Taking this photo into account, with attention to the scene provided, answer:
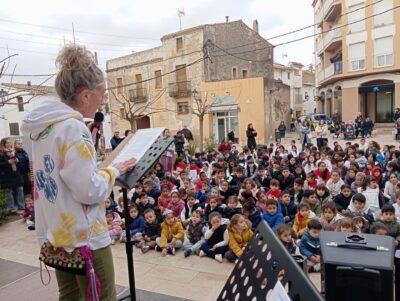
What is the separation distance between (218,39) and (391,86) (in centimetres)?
1098

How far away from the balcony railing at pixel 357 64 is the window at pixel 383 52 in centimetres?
75

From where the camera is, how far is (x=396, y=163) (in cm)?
→ 640

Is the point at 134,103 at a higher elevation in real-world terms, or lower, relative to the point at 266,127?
higher

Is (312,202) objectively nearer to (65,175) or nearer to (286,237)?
(286,237)

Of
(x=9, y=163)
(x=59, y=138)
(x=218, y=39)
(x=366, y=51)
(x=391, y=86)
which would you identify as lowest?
(x=9, y=163)

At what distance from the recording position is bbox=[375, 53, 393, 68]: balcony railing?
19.5m

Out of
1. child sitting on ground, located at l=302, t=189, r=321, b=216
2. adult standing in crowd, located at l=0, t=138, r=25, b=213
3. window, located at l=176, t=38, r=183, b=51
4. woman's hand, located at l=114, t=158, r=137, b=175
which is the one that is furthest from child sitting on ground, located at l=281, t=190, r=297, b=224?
window, located at l=176, t=38, r=183, b=51

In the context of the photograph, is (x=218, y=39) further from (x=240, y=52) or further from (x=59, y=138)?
(x=59, y=138)

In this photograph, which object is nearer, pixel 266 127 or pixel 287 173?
pixel 287 173

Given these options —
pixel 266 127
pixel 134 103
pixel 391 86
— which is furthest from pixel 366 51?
pixel 134 103

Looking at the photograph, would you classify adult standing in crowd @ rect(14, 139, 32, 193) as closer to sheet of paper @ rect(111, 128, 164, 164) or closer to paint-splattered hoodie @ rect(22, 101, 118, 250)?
sheet of paper @ rect(111, 128, 164, 164)

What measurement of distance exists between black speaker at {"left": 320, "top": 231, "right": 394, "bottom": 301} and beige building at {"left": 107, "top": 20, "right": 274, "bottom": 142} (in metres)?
18.6

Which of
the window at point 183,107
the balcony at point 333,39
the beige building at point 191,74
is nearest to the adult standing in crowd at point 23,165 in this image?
the beige building at point 191,74

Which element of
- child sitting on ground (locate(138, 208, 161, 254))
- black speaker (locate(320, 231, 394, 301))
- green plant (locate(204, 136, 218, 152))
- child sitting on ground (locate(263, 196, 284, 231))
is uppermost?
black speaker (locate(320, 231, 394, 301))
